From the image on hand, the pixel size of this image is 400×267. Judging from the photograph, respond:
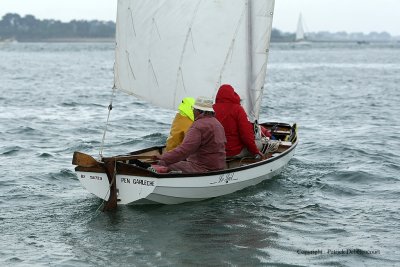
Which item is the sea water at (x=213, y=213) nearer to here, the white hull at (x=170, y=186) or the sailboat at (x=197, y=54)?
the white hull at (x=170, y=186)

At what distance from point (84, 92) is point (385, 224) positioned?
33310 millimetres

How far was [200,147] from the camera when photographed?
1319 cm

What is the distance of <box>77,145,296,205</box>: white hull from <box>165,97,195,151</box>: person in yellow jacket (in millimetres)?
1093

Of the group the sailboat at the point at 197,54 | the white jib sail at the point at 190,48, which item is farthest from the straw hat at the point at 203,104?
the white jib sail at the point at 190,48

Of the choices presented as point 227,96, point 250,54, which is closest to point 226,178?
point 227,96

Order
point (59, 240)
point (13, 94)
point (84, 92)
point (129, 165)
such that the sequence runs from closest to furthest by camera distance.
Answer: point (59, 240)
point (129, 165)
point (13, 94)
point (84, 92)

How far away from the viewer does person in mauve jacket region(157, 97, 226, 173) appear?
1277 centimetres

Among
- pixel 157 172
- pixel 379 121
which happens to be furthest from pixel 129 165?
pixel 379 121

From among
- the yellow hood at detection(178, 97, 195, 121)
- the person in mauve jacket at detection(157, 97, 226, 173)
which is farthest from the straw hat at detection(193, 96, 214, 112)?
the yellow hood at detection(178, 97, 195, 121)

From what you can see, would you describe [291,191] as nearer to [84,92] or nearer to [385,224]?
[385,224]

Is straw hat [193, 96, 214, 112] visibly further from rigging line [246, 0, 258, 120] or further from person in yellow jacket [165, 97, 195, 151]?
rigging line [246, 0, 258, 120]

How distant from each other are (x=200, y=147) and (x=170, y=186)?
3.19ft

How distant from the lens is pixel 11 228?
40.2ft

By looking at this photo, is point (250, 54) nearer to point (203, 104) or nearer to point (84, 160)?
point (203, 104)
